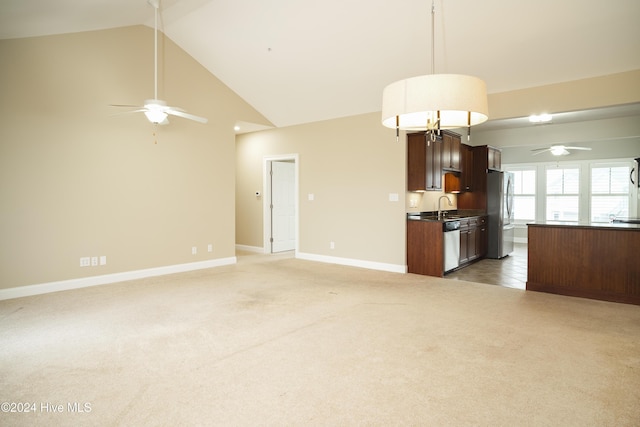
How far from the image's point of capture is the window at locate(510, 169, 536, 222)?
9633mm

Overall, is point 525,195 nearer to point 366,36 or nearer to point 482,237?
point 482,237

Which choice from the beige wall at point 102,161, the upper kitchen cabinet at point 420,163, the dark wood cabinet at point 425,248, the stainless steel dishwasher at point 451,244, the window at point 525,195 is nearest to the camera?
the beige wall at point 102,161

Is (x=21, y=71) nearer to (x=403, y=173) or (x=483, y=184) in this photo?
(x=403, y=173)

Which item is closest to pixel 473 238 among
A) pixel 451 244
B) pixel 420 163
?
pixel 451 244

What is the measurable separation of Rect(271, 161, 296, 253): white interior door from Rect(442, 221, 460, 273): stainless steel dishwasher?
12.5 feet

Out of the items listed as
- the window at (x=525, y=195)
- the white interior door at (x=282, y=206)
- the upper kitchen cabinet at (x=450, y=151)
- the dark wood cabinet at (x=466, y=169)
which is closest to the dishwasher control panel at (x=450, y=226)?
the upper kitchen cabinet at (x=450, y=151)

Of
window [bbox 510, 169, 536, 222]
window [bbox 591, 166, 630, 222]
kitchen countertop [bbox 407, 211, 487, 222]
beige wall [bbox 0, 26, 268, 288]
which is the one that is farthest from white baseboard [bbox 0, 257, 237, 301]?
window [bbox 591, 166, 630, 222]

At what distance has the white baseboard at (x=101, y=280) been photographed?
449 centimetres

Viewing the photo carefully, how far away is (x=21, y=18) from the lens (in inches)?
157

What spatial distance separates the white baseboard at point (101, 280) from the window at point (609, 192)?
871cm

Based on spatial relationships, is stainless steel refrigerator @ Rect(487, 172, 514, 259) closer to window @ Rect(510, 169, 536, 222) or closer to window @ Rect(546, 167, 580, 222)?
window @ Rect(510, 169, 536, 222)

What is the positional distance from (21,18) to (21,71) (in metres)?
0.73

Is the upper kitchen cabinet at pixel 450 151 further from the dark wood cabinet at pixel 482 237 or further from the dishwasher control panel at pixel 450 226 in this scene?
the dark wood cabinet at pixel 482 237

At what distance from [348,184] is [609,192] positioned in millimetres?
6603
